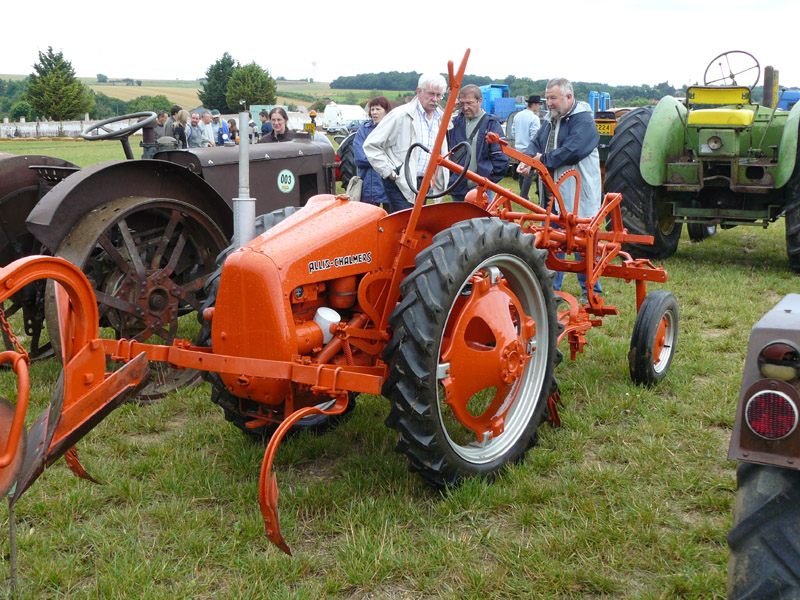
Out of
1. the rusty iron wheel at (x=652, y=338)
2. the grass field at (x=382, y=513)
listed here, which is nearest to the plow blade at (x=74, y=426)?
the grass field at (x=382, y=513)

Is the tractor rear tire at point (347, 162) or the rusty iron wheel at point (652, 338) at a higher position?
the tractor rear tire at point (347, 162)

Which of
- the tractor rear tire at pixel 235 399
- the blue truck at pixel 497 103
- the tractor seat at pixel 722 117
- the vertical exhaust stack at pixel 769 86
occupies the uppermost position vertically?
the blue truck at pixel 497 103

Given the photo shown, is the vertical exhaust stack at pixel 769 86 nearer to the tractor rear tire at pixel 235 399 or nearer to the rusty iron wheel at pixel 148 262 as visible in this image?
the rusty iron wheel at pixel 148 262

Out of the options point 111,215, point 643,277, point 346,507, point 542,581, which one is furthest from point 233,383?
point 643,277

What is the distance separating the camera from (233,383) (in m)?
3.10

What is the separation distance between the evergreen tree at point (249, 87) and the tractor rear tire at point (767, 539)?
79300 mm

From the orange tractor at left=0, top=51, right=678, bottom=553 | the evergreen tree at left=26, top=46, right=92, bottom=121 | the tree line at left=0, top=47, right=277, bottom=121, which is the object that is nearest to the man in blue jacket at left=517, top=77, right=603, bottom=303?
the orange tractor at left=0, top=51, right=678, bottom=553

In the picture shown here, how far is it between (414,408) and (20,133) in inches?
2220

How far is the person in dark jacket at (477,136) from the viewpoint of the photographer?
6.85 meters

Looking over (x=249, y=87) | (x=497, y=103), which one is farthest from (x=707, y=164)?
(x=249, y=87)

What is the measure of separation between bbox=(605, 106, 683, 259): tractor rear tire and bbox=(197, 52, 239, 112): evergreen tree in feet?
237

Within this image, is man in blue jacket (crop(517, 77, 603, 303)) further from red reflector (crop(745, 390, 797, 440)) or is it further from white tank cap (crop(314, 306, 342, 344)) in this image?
red reflector (crop(745, 390, 797, 440))

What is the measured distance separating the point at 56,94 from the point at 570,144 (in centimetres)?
6995

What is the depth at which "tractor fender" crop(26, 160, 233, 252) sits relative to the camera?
4148 mm
